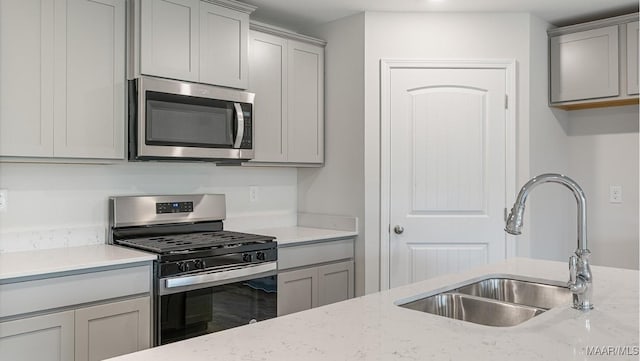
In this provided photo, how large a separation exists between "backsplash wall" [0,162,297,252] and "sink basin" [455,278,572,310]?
6.28 ft

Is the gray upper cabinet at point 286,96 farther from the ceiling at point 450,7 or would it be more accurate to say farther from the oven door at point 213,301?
the oven door at point 213,301

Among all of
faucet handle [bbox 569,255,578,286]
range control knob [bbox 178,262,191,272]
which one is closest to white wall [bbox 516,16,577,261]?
faucet handle [bbox 569,255,578,286]

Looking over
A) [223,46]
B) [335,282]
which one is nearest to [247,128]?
[223,46]

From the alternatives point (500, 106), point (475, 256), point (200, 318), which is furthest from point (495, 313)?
point (500, 106)

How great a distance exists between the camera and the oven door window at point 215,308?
242 centimetres

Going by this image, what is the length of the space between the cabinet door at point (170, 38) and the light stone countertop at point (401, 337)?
1748 millimetres

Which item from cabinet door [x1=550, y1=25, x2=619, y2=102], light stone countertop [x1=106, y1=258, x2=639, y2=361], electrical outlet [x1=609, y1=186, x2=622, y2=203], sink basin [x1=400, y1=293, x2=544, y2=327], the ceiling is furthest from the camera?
electrical outlet [x1=609, y1=186, x2=622, y2=203]

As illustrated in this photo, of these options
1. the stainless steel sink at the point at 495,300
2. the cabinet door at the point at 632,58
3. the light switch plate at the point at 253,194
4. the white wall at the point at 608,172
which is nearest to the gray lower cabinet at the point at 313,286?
the light switch plate at the point at 253,194

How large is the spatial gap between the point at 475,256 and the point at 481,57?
4.25 ft

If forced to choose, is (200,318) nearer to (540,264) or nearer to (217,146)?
(217,146)

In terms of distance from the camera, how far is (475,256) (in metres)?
3.40

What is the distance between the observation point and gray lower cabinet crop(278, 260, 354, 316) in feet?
10.1

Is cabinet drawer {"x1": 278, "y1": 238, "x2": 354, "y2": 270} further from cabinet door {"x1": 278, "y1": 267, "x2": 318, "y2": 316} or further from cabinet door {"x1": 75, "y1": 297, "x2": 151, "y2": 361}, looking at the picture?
cabinet door {"x1": 75, "y1": 297, "x2": 151, "y2": 361}

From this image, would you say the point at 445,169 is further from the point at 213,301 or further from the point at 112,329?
the point at 112,329
